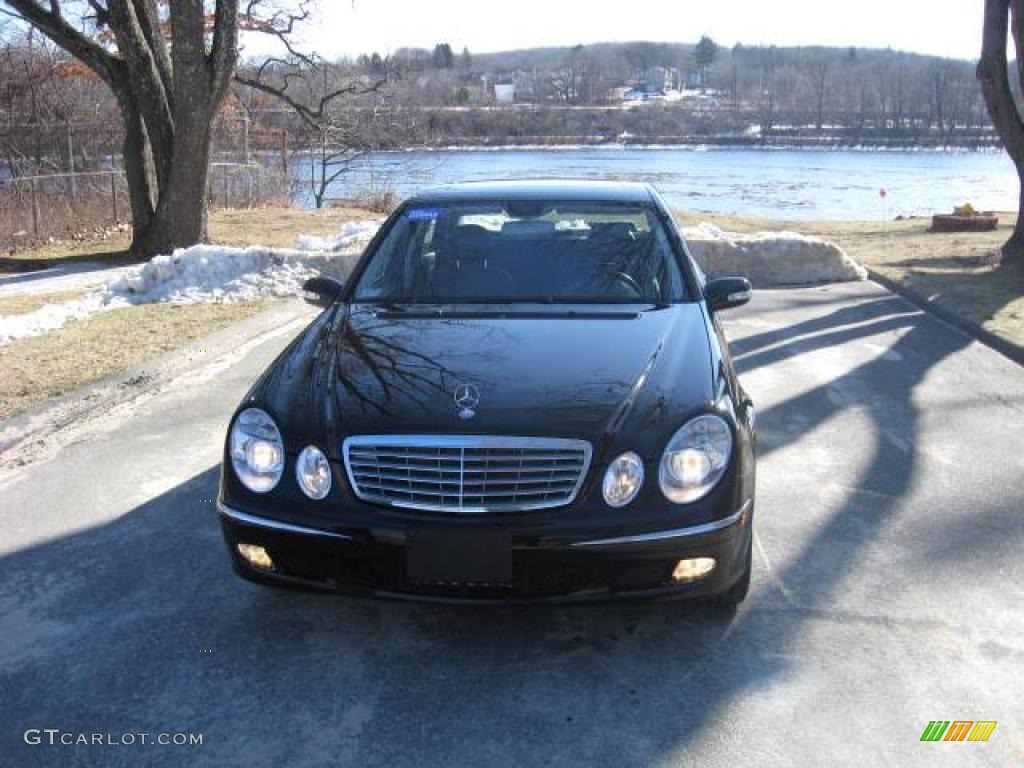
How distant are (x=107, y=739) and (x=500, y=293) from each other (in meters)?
2.57

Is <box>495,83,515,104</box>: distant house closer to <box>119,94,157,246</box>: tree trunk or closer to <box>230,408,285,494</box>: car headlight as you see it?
<box>119,94,157,246</box>: tree trunk

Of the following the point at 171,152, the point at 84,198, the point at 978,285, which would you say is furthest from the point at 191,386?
the point at 84,198

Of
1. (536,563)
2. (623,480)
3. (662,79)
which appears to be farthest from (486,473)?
(662,79)

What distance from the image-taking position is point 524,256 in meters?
4.75

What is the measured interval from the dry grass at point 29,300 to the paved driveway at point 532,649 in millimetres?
5506

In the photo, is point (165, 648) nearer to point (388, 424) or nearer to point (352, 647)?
point (352, 647)

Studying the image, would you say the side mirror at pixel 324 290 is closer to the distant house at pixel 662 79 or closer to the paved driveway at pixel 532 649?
the paved driveway at pixel 532 649

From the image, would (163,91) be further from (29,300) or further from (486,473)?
(486,473)

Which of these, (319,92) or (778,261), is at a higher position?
(319,92)

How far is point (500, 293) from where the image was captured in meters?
4.53

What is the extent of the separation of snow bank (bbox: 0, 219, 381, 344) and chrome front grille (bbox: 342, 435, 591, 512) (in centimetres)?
758

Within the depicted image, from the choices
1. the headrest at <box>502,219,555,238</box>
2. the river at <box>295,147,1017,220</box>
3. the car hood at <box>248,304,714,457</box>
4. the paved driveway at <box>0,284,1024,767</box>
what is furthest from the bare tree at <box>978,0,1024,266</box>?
the car hood at <box>248,304,714,457</box>

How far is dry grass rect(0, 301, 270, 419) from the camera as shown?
669 centimetres

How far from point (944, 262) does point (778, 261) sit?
3.15m
